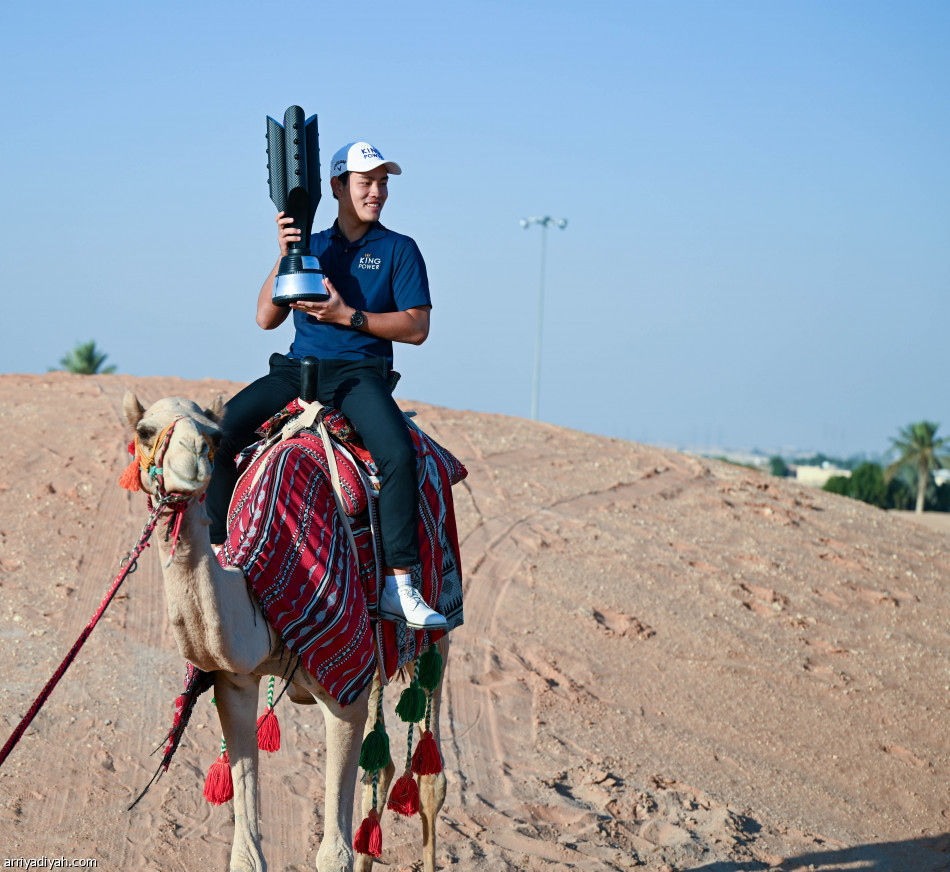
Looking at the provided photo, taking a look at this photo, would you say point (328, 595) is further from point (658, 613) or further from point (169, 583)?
point (658, 613)

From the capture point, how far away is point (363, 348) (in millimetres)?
4523

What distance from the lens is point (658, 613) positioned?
10562 millimetres

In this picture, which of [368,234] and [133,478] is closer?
[133,478]

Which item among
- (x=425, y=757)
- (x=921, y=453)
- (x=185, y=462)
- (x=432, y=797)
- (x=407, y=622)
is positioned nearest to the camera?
(x=185, y=462)

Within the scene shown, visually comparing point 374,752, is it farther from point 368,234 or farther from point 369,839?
point 368,234

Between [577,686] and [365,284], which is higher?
[365,284]

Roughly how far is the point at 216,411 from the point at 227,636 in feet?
2.40

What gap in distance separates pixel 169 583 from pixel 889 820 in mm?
6369

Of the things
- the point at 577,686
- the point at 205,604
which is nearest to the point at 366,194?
the point at 205,604

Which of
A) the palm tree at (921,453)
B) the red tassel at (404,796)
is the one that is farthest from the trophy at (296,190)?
the palm tree at (921,453)

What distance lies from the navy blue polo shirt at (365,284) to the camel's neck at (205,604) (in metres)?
1.37

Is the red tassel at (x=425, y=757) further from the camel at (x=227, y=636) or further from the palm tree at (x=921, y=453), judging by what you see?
the palm tree at (x=921, y=453)

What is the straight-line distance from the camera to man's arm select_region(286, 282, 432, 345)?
13.8ft

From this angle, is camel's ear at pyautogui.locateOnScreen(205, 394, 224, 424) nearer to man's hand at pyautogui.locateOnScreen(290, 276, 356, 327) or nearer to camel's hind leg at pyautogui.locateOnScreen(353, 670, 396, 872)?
man's hand at pyautogui.locateOnScreen(290, 276, 356, 327)
